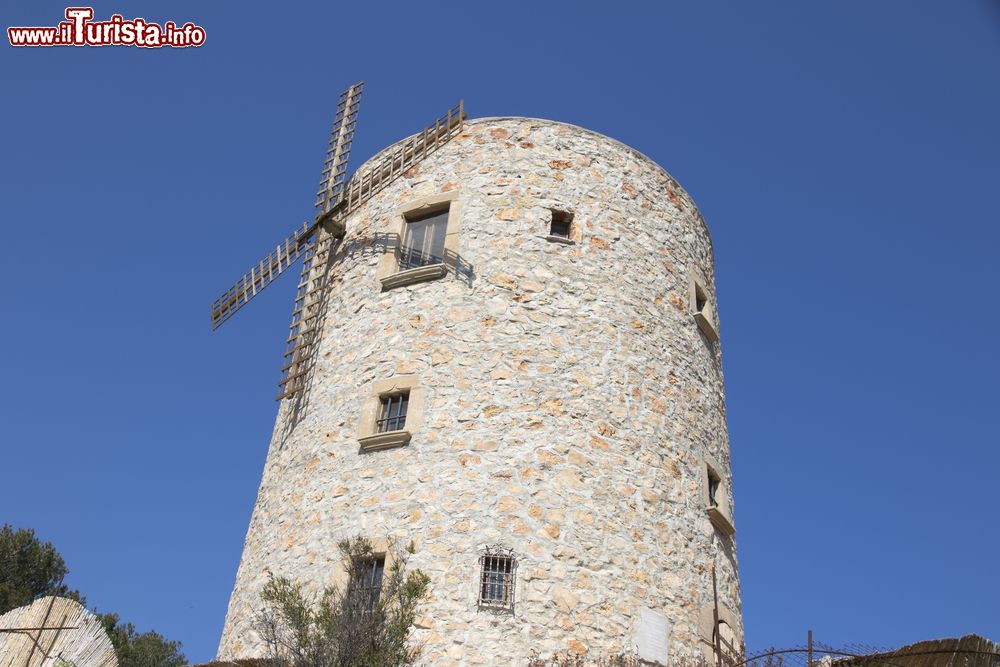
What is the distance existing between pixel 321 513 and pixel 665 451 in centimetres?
535

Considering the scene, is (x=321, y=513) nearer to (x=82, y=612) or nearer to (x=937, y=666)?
(x=82, y=612)

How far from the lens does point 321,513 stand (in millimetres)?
15242

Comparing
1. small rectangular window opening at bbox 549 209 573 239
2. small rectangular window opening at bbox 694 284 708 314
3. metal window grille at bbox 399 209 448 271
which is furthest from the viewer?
small rectangular window opening at bbox 694 284 708 314

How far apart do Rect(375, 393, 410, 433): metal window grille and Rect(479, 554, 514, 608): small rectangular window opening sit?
107 inches

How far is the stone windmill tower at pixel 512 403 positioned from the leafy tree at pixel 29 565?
13.6 meters

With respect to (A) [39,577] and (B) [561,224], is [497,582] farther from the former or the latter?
(A) [39,577]

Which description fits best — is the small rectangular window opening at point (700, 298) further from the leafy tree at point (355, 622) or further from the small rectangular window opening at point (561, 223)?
the leafy tree at point (355, 622)

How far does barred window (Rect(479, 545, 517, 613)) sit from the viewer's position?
13.7 m

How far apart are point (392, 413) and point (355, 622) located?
4.23 m

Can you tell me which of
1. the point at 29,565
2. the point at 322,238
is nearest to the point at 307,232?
the point at 322,238

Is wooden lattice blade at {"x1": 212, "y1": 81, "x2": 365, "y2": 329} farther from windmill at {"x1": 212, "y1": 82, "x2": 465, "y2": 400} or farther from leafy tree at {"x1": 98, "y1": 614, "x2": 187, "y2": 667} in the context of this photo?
leafy tree at {"x1": 98, "y1": 614, "x2": 187, "y2": 667}

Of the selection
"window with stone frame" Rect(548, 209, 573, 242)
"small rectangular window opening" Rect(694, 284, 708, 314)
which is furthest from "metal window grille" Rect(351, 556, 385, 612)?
"small rectangular window opening" Rect(694, 284, 708, 314)

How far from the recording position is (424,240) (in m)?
17.7

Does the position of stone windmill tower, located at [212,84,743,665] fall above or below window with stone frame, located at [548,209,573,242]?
below
